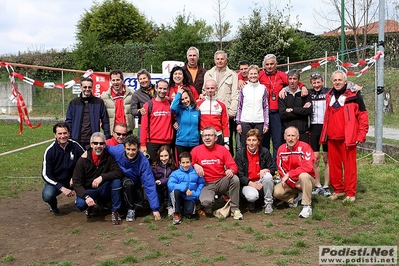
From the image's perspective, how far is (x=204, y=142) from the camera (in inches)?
239

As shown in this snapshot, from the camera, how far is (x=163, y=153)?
6.15 m

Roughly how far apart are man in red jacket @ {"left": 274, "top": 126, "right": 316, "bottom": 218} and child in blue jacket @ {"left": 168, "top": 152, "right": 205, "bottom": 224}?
3.68 feet

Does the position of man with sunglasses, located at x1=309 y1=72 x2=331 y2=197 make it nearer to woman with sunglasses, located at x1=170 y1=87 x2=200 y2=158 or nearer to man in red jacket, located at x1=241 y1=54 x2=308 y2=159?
man in red jacket, located at x1=241 y1=54 x2=308 y2=159

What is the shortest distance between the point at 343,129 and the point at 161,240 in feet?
10.2

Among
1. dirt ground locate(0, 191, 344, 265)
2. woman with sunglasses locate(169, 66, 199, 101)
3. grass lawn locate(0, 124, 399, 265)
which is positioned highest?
woman with sunglasses locate(169, 66, 199, 101)

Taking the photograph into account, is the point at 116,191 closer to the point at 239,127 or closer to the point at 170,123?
the point at 170,123

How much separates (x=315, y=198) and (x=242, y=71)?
2.24m

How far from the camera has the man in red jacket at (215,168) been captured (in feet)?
19.7

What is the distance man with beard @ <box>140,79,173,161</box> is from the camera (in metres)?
6.32

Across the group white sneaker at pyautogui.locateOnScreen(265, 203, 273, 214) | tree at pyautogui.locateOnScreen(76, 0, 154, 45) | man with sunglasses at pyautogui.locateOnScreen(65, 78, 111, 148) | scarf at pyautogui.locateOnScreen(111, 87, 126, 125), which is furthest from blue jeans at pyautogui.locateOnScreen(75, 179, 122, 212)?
tree at pyautogui.locateOnScreen(76, 0, 154, 45)

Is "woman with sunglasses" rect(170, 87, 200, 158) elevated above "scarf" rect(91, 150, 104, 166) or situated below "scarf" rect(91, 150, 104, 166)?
above

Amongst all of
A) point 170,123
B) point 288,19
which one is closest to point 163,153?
point 170,123

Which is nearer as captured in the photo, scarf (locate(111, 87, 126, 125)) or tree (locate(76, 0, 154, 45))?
scarf (locate(111, 87, 126, 125))

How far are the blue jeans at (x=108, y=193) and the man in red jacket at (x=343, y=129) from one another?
9.89 ft
